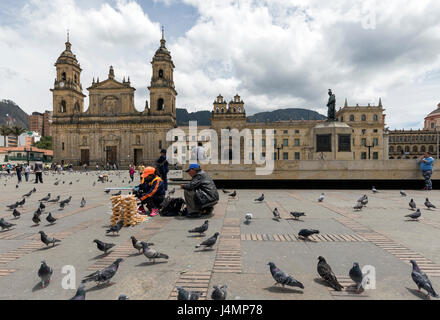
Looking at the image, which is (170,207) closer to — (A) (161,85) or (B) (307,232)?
(B) (307,232)

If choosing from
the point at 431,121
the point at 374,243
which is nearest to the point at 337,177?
the point at 374,243

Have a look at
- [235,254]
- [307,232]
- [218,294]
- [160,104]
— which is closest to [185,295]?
[218,294]

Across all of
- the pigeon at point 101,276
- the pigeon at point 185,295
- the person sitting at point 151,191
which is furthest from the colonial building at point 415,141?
the pigeon at point 101,276

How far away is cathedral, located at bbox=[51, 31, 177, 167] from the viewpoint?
56469 millimetres

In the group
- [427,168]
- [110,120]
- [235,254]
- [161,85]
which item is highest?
[161,85]

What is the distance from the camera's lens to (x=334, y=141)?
631 inches

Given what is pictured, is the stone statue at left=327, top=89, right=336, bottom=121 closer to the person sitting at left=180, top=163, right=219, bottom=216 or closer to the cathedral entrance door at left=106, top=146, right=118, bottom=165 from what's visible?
the person sitting at left=180, top=163, right=219, bottom=216

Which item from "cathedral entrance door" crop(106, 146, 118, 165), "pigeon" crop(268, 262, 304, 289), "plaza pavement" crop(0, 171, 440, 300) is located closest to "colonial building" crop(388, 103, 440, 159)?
"cathedral entrance door" crop(106, 146, 118, 165)

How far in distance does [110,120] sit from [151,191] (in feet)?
186

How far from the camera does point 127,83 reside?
2256 inches

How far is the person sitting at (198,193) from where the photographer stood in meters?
6.58

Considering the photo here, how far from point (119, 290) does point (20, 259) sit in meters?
2.17

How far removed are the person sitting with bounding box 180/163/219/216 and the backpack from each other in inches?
17.4

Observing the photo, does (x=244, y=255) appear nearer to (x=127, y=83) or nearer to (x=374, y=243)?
(x=374, y=243)
